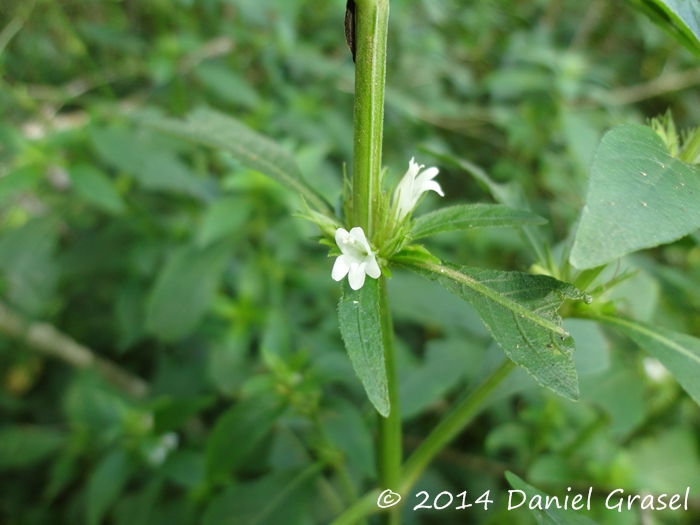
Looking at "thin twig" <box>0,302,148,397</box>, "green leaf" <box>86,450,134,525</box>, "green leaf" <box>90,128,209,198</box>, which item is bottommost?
"green leaf" <box>86,450,134,525</box>

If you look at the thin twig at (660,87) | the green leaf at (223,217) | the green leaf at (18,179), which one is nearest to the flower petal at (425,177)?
the green leaf at (223,217)

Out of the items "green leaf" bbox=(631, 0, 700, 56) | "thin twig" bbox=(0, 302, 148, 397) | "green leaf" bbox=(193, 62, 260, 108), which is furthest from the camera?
"green leaf" bbox=(193, 62, 260, 108)

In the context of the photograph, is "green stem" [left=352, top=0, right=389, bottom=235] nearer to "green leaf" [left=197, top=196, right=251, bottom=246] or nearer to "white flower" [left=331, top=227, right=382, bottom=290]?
"white flower" [left=331, top=227, right=382, bottom=290]

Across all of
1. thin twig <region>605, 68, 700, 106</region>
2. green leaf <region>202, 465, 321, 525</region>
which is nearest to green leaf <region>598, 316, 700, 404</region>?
green leaf <region>202, 465, 321, 525</region>

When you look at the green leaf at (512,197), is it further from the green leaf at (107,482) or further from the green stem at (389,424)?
the green leaf at (107,482)

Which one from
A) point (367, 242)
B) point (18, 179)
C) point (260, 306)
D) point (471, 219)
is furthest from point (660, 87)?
point (18, 179)

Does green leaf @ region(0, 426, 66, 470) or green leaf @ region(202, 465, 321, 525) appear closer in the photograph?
green leaf @ region(202, 465, 321, 525)

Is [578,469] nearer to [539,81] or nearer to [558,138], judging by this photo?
[558,138]
